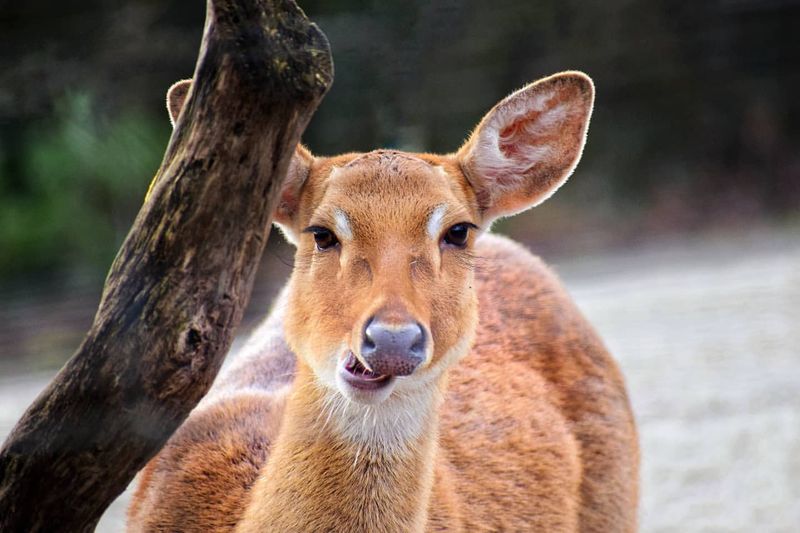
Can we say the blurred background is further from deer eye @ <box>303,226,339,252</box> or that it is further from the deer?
deer eye @ <box>303,226,339,252</box>

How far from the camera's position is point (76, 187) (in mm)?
7316

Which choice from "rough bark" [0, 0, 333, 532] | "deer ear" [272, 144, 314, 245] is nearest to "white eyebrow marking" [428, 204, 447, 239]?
"deer ear" [272, 144, 314, 245]

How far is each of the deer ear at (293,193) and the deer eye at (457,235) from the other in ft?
1.53

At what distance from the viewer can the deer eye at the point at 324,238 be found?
3045 millimetres

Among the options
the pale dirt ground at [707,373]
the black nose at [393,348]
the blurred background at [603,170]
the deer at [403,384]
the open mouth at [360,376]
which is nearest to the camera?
the black nose at [393,348]

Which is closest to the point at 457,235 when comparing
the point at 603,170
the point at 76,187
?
the point at 76,187

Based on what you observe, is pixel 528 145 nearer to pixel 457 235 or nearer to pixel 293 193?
pixel 457 235

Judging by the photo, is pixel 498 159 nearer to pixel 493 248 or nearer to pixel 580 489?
pixel 493 248

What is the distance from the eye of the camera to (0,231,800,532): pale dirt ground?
5.98 metres

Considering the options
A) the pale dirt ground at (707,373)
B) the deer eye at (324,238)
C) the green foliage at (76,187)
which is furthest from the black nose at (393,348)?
the pale dirt ground at (707,373)

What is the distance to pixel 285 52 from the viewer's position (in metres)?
2.42

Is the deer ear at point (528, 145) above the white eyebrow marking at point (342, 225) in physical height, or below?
above

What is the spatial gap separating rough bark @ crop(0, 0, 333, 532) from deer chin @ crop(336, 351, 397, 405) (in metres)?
0.35

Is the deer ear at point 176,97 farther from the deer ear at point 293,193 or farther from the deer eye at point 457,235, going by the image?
the deer eye at point 457,235
